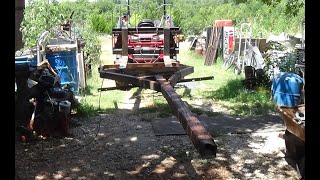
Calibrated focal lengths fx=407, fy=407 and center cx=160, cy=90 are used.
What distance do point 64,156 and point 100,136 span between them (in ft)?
3.51

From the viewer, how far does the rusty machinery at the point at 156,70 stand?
3.20 m

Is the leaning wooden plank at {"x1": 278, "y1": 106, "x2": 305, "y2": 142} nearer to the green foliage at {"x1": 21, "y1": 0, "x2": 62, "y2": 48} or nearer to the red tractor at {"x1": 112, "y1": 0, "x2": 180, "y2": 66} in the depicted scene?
the red tractor at {"x1": 112, "y1": 0, "x2": 180, "y2": 66}

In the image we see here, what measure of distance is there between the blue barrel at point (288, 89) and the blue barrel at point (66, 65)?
449 centimetres

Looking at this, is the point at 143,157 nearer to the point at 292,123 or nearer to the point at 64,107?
the point at 64,107

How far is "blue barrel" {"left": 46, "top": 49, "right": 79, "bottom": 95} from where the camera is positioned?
30.2 ft

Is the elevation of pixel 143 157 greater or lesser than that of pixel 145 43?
lesser

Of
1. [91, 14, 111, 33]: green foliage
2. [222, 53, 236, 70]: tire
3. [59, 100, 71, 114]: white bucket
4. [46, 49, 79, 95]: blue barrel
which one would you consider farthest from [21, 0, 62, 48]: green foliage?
[91, 14, 111, 33]: green foliage

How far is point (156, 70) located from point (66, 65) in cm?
327

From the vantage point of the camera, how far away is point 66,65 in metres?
9.36

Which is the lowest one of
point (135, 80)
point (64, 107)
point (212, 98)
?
point (212, 98)

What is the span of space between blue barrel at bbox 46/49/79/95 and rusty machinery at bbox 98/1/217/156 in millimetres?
1114

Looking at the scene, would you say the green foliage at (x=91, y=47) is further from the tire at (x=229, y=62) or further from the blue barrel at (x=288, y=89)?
the blue barrel at (x=288, y=89)

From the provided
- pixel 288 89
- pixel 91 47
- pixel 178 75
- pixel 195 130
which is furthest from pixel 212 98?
pixel 195 130

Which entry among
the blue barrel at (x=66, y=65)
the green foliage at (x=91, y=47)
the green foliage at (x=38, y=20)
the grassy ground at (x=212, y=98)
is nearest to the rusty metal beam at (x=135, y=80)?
the grassy ground at (x=212, y=98)
